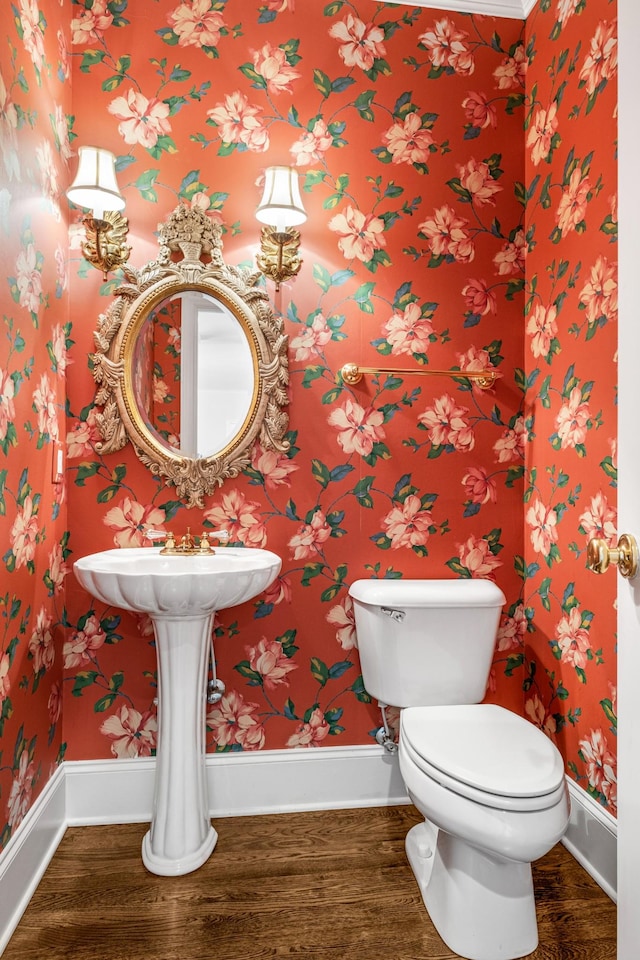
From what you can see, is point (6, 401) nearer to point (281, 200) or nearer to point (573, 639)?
point (281, 200)

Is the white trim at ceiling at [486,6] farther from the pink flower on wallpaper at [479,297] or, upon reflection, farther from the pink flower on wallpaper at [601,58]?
the pink flower on wallpaper at [479,297]

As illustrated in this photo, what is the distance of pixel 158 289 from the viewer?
1.84 metres

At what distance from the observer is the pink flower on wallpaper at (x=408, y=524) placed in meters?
1.96

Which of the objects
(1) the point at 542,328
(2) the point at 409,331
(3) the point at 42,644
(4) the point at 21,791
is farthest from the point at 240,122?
(4) the point at 21,791

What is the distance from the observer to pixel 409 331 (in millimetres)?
1967

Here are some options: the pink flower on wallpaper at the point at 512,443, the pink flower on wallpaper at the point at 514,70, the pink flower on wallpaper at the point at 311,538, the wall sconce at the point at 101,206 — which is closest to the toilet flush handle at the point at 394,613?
the pink flower on wallpaper at the point at 311,538

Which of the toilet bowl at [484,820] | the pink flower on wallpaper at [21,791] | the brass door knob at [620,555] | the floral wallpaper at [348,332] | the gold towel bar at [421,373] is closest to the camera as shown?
the brass door knob at [620,555]

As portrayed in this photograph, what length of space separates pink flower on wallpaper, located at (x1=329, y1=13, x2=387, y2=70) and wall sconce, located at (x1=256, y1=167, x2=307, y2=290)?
1.63 ft

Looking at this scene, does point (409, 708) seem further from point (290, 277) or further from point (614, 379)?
point (290, 277)

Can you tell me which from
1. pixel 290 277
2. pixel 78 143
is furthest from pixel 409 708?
pixel 78 143

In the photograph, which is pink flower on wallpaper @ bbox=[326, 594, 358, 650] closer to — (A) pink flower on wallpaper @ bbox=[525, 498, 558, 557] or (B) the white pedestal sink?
(B) the white pedestal sink

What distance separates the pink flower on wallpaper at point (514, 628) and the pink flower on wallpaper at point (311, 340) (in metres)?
1.11

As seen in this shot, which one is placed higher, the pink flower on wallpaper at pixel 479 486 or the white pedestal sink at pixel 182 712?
the pink flower on wallpaper at pixel 479 486

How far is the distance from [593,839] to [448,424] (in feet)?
4.17
